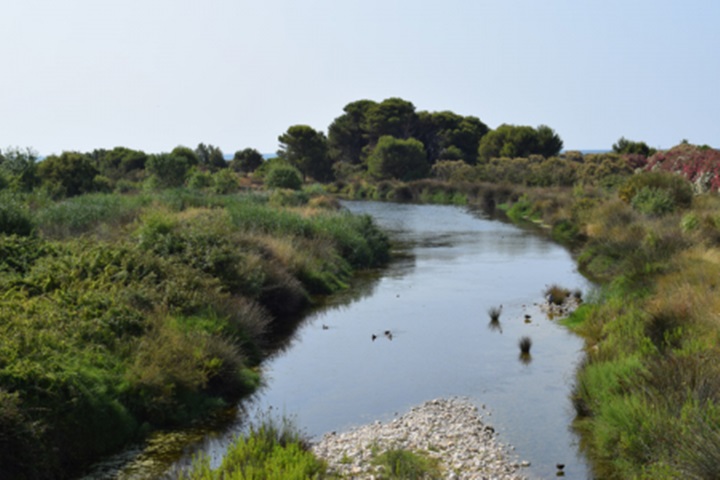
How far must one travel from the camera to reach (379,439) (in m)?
11.7

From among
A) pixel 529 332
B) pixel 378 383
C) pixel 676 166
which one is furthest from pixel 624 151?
pixel 378 383

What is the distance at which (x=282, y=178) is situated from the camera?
55750 millimetres

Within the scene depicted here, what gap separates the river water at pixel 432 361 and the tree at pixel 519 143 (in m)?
66.0

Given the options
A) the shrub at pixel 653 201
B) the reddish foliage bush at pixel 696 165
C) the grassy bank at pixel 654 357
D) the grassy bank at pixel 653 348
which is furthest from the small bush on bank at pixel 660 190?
the grassy bank at pixel 654 357

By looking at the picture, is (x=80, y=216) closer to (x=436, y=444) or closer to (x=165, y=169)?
(x=436, y=444)

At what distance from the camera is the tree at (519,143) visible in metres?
95.4

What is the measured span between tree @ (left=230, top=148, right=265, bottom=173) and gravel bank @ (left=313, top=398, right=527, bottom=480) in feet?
293

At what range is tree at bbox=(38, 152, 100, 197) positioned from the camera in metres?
42.9

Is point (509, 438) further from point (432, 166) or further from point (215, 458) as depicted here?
point (432, 166)

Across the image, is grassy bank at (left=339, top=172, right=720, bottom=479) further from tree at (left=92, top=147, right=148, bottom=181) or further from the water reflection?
tree at (left=92, top=147, right=148, bottom=181)

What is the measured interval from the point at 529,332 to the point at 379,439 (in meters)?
Answer: 9.08

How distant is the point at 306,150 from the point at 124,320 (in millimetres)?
77805

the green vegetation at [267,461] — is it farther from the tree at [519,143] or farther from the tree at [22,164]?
the tree at [519,143]

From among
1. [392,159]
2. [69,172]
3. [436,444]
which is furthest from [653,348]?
[392,159]
